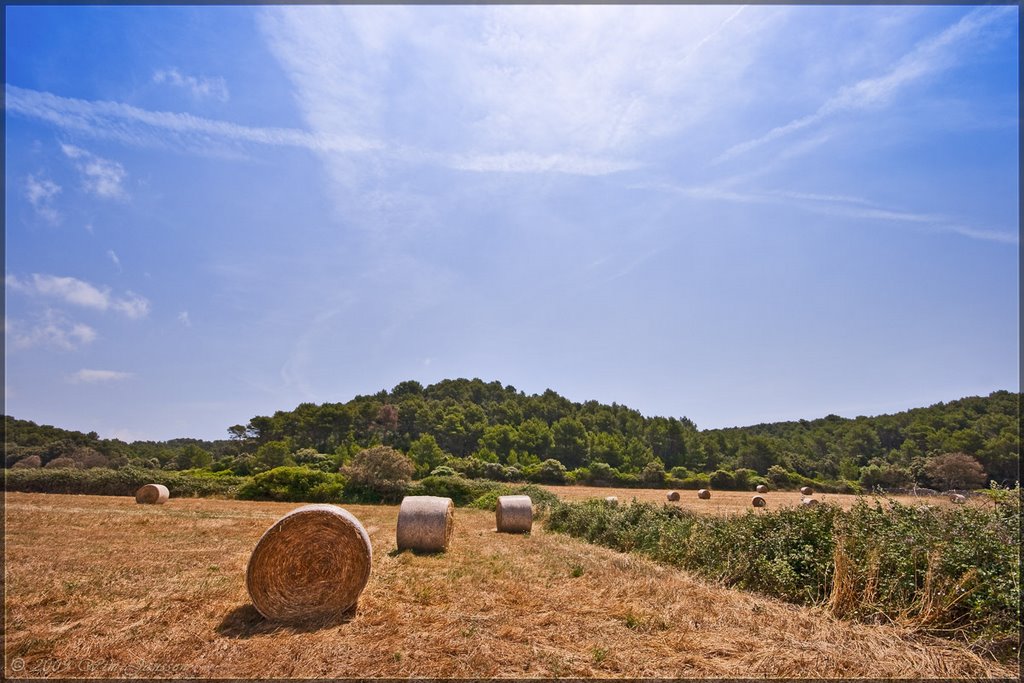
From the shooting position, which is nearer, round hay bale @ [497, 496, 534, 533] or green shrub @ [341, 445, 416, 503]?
round hay bale @ [497, 496, 534, 533]

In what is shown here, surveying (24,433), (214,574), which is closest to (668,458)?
(214,574)

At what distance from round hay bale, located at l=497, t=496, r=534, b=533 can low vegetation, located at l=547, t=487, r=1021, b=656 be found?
7.02m

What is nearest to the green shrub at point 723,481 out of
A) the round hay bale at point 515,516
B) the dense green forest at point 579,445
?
the dense green forest at point 579,445

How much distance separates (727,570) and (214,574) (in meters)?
10.7

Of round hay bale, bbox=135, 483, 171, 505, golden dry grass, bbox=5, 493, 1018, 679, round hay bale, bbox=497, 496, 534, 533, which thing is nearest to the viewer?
golden dry grass, bbox=5, 493, 1018, 679

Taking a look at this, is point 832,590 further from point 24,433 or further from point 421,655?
point 24,433

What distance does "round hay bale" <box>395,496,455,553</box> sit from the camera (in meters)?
12.6

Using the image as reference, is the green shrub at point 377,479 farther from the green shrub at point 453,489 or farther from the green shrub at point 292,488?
the green shrub at point 453,489

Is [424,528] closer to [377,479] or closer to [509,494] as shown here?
[509,494]

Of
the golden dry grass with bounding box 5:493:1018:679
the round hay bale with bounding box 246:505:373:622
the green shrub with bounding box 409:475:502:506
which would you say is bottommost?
the green shrub with bounding box 409:475:502:506

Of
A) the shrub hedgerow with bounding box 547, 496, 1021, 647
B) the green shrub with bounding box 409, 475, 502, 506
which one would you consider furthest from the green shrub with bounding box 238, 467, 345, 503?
the shrub hedgerow with bounding box 547, 496, 1021, 647

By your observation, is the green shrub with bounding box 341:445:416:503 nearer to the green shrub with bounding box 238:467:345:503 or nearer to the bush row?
the bush row

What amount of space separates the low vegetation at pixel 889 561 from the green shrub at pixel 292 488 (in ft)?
97.1

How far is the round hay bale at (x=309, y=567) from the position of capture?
7.04 meters
